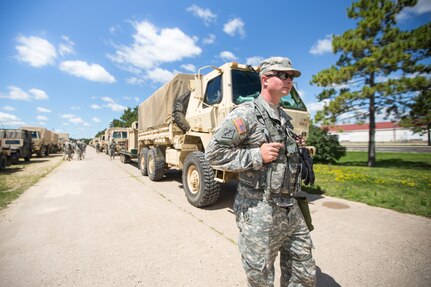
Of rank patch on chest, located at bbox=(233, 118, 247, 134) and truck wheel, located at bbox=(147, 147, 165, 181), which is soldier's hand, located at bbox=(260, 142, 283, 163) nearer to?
rank patch on chest, located at bbox=(233, 118, 247, 134)

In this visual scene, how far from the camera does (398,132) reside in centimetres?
5647

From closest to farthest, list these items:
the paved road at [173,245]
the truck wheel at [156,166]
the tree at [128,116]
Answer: the paved road at [173,245]
the truck wheel at [156,166]
the tree at [128,116]

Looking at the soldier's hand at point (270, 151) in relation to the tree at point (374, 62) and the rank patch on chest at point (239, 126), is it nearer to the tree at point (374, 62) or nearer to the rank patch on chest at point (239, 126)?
the rank patch on chest at point (239, 126)

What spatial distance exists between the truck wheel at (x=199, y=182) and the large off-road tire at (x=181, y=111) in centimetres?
122

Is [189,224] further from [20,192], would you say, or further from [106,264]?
[20,192]

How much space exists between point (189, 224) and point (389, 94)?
12.9 m

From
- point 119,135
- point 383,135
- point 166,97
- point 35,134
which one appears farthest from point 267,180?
point 383,135

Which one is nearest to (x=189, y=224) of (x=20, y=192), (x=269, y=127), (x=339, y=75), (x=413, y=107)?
(x=269, y=127)

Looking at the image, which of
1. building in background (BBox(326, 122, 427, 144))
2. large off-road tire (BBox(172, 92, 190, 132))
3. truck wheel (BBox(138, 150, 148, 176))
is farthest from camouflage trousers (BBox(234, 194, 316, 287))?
building in background (BBox(326, 122, 427, 144))

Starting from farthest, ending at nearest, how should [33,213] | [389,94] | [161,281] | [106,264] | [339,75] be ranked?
[339,75], [389,94], [33,213], [106,264], [161,281]

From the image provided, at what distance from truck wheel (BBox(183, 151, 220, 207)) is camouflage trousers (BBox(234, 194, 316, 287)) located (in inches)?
106

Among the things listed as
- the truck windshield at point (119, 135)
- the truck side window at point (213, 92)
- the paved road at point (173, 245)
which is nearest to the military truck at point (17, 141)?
the truck windshield at point (119, 135)

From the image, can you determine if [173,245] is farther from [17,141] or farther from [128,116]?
[128,116]

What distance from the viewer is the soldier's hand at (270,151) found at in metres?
1.54
